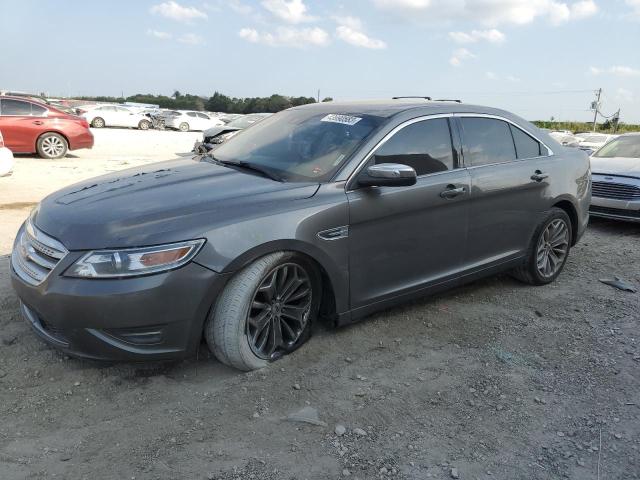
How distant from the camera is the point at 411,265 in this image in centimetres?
380

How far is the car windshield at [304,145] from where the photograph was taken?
11.7ft

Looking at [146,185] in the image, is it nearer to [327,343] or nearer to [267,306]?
[267,306]

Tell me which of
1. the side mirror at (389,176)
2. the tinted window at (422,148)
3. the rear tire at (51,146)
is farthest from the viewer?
the rear tire at (51,146)

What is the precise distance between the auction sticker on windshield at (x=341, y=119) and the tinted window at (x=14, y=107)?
10.6m

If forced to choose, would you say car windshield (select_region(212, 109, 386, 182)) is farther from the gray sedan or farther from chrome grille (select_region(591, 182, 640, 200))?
chrome grille (select_region(591, 182, 640, 200))

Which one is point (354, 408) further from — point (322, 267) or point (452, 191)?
point (452, 191)

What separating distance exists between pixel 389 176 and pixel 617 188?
18.7 feet

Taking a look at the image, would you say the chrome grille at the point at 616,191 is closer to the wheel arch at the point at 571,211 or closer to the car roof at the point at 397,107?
the wheel arch at the point at 571,211

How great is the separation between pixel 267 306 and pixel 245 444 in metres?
0.84

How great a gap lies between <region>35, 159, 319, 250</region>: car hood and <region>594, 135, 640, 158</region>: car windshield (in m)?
7.24

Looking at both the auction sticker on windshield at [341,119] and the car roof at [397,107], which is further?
the car roof at [397,107]

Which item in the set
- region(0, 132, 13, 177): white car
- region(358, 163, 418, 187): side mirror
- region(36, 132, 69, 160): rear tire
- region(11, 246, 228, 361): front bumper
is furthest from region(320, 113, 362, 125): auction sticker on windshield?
region(36, 132, 69, 160): rear tire

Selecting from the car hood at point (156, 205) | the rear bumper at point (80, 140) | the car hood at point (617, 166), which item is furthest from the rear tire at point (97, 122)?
the car hood at point (156, 205)

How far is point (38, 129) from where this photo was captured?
1246 centimetres
